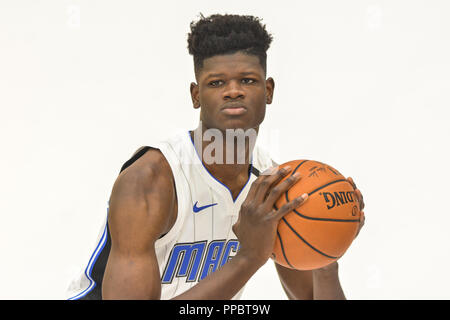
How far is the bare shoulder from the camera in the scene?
6.72 ft

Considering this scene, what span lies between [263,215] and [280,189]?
4.6 inches

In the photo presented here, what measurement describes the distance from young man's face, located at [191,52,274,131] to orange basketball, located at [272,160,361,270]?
31cm

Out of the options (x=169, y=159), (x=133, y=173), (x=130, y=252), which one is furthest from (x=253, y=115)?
(x=130, y=252)

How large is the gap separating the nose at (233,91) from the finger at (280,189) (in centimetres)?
43

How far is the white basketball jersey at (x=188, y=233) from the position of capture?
2383mm

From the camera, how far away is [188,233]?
8.13 ft

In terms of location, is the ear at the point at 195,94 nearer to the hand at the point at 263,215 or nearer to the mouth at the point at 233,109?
the mouth at the point at 233,109

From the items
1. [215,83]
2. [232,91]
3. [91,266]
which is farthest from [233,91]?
[91,266]

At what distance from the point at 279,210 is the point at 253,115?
477mm

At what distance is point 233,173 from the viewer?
2555 millimetres

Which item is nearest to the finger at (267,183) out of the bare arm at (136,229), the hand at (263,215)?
the hand at (263,215)

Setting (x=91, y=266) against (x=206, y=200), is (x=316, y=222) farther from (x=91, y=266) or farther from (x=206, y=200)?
(x=91, y=266)

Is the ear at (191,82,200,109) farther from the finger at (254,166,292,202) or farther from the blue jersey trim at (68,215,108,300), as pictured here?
the blue jersey trim at (68,215,108,300)
